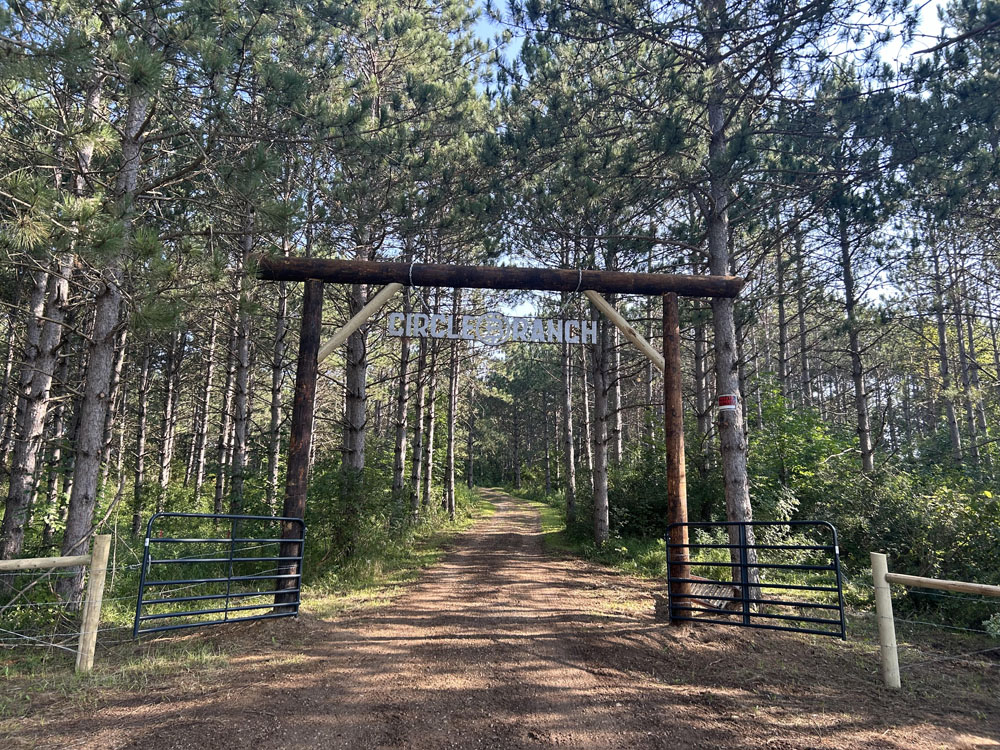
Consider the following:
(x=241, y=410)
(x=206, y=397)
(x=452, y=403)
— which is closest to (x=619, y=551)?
(x=241, y=410)

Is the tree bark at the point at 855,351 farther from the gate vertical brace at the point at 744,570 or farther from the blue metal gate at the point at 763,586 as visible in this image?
the gate vertical brace at the point at 744,570

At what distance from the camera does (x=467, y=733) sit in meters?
3.87

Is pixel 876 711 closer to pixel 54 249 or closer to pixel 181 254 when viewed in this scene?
pixel 181 254

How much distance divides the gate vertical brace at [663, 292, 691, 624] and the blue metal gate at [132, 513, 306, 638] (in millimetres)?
4984

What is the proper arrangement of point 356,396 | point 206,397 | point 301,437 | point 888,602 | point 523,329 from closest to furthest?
point 888,602, point 301,437, point 523,329, point 356,396, point 206,397

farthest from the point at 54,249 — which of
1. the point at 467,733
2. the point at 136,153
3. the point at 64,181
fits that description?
the point at 467,733

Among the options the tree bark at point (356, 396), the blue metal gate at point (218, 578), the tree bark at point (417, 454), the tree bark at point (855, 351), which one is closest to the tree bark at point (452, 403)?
the tree bark at point (417, 454)

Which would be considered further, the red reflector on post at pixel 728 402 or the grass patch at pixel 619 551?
the grass patch at pixel 619 551

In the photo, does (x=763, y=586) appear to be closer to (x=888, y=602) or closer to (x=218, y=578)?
(x=888, y=602)

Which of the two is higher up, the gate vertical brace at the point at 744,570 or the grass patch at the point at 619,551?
the gate vertical brace at the point at 744,570

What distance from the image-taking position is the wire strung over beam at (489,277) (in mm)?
7461

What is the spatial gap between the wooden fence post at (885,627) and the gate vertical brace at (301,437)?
6591 millimetres

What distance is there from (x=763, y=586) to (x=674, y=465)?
2281 millimetres

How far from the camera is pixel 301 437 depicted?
7305 mm
